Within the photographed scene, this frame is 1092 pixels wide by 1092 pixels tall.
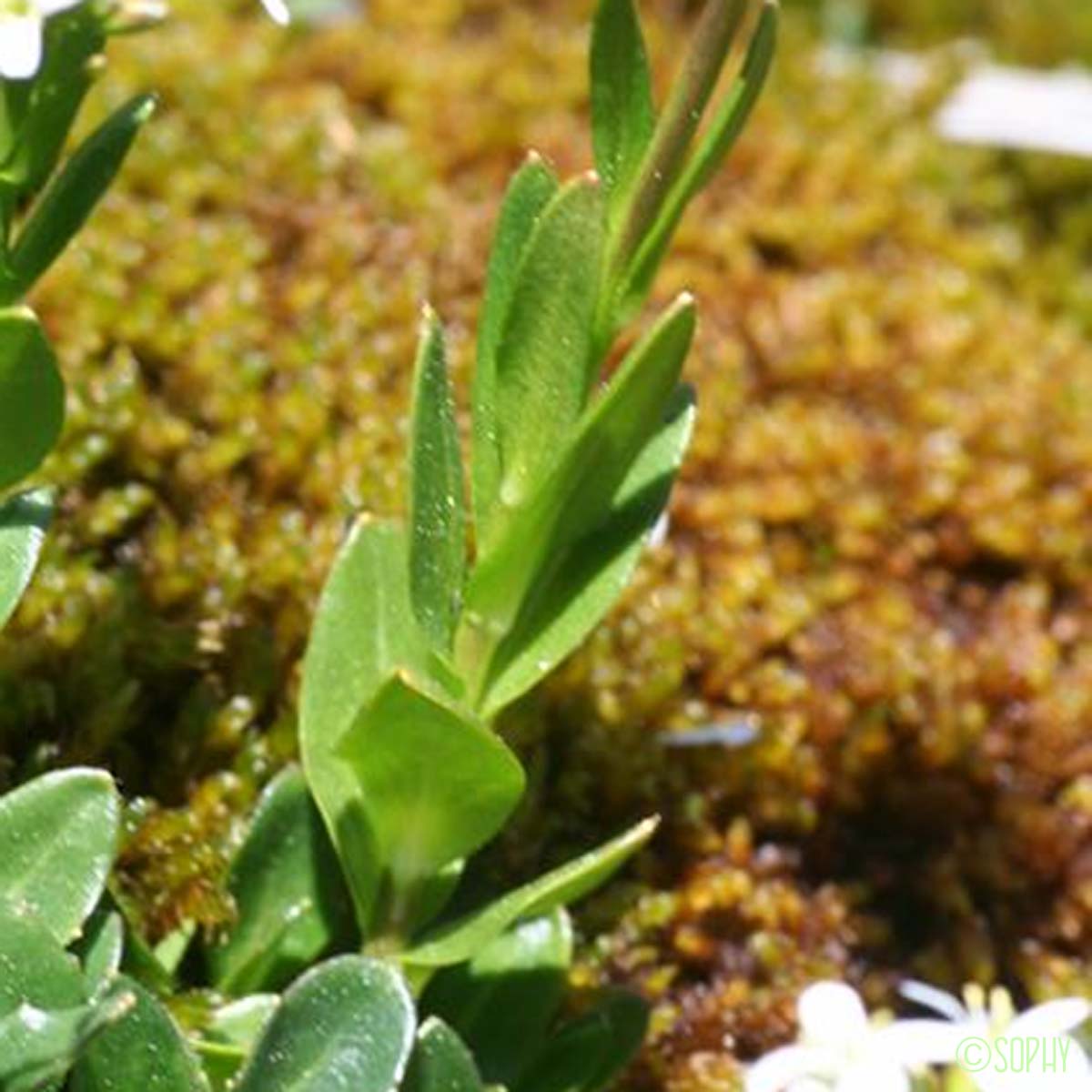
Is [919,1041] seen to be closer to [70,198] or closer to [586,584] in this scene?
[586,584]

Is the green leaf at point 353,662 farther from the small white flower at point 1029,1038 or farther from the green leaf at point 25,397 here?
the small white flower at point 1029,1038

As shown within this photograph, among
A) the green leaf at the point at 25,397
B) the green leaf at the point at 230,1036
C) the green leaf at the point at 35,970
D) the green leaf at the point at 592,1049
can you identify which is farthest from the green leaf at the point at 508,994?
the green leaf at the point at 25,397

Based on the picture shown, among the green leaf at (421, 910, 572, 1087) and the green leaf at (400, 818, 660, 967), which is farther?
A: the green leaf at (421, 910, 572, 1087)

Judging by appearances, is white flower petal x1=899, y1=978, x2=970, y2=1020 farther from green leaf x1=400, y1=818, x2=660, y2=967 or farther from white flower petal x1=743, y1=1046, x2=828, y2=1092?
green leaf x1=400, y1=818, x2=660, y2=967

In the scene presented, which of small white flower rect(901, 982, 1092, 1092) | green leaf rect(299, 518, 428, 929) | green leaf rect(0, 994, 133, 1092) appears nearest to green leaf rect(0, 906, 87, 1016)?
green leaf rect(0, 994, 133, 1092)

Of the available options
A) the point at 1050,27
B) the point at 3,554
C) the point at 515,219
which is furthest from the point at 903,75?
the point at 3,554

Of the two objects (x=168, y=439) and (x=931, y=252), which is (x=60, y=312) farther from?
(x=931, y=252)
